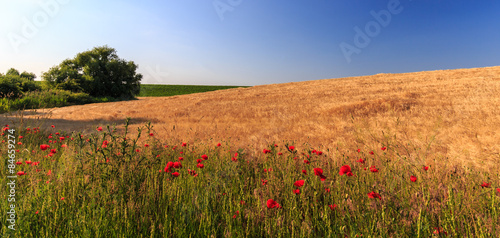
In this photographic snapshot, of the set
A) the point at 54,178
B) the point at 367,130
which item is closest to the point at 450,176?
the point at 367,130

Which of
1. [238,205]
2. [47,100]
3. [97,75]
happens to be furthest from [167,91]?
[238,205]

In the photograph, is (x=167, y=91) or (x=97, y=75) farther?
(x=167, y=91)

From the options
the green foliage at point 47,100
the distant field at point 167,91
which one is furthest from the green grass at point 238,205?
the distant field at point 167,91

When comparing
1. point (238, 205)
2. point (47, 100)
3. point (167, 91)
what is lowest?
point (238, 205)

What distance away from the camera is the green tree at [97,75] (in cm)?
2962

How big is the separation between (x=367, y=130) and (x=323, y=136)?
3.42 feet

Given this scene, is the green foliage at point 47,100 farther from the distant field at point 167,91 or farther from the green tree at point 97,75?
the distant field at point 167,91

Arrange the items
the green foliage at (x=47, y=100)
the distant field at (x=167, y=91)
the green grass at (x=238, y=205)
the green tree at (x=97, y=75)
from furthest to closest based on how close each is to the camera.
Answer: the distant field at (x=167, y=91)
the green tree at (x=97, y=75)
the green foliage at (x=47, y=100)
the green grass at (x=238, y=205)

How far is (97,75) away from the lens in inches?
1256

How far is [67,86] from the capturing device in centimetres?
2911

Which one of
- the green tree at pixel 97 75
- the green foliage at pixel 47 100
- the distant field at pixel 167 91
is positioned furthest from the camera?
the distant field at pixel 167 91

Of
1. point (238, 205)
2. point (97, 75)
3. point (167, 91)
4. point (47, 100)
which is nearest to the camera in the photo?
point (238, 205)

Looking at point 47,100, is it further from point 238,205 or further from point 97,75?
point 238,205

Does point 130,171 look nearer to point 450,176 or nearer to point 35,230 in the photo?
point 35,230
